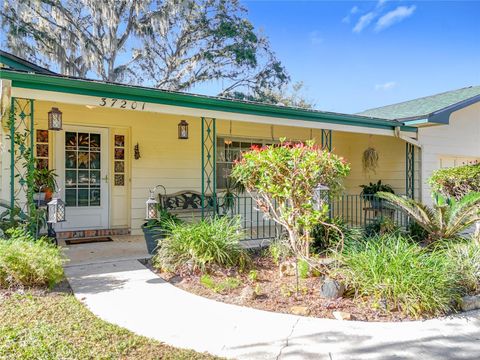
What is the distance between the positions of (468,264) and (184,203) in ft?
17.2

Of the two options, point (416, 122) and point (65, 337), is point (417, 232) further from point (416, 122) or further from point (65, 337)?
point (65, 337)

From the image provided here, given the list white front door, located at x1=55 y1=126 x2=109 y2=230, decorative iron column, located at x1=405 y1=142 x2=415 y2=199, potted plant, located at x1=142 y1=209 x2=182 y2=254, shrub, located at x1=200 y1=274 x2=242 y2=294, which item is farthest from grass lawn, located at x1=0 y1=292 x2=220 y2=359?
decorative iron column, located at x1=405 y1=142 x2=415 y2=199

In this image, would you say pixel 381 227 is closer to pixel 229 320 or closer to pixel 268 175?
pixel 268 175

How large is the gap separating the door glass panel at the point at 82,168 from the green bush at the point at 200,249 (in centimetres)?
301

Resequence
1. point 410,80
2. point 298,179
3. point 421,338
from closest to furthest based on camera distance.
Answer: point 421,338
point 298,179
point 410,80

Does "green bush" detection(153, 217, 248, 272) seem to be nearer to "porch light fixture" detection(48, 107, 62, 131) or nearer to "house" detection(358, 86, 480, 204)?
"porch light fixture" detection(48, 107, 62, 131)

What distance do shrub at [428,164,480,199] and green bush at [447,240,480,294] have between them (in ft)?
5.98

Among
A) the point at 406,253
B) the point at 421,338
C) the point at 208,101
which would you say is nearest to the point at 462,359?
the point at 421,338

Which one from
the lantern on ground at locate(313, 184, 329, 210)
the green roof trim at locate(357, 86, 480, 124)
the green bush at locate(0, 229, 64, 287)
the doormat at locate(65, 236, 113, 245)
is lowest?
the doormat at locate(65, 236, 113, 245)

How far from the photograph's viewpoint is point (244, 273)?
4.62 m

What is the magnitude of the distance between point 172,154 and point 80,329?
514 centimetres

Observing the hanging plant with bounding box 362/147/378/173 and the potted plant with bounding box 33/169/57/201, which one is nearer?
the potted plant with bounding box 33/169/57/201

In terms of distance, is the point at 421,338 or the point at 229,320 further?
the point at 229,320

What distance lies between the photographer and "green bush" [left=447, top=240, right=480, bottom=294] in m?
3.94
